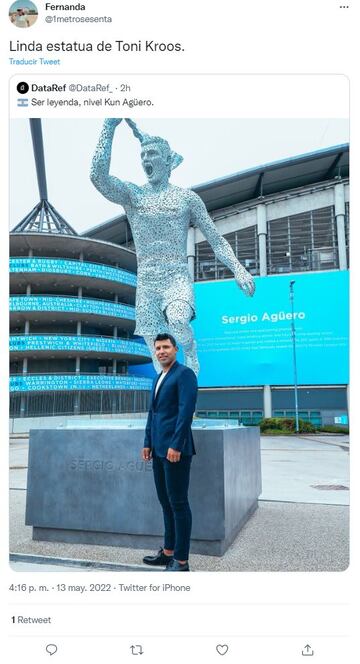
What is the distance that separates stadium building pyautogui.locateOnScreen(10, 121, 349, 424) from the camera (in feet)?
77.2

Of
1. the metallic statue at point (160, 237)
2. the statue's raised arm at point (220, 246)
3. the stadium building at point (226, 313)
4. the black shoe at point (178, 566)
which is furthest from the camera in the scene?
the stadium building at point (226, 313)

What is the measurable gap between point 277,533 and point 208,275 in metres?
26.7

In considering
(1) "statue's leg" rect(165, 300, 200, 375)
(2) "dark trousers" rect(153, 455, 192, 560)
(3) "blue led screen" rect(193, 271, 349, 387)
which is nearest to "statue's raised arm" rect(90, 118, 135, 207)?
(1) "statue's leg" rect(165, 300, 200, 375)

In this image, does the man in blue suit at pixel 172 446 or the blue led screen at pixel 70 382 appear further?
the blue led screen at pixel 70 382

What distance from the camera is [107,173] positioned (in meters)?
4.22

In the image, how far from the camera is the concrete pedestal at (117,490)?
11.7ft

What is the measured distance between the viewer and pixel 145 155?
4500mm

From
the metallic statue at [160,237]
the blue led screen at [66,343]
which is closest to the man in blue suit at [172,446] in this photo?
the metallic statue at [160,237]

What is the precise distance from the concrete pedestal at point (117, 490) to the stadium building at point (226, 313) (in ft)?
62.0

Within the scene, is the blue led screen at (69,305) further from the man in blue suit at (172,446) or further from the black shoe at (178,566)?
the black shoe at (178,566)

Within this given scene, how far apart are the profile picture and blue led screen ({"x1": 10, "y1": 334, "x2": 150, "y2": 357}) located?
21.2 m
